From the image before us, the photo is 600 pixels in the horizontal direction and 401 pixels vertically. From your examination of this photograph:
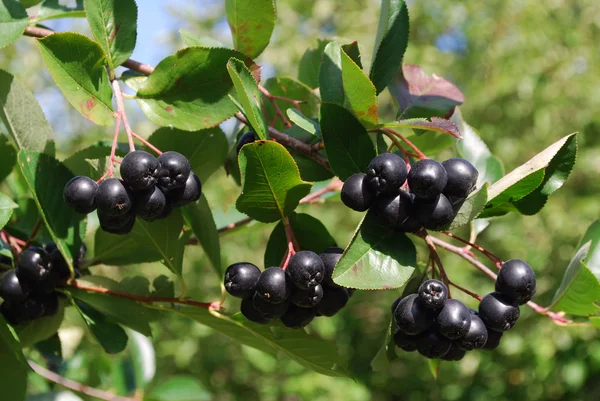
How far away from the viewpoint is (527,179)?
92 centimetres

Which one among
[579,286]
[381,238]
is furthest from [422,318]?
[579,286]

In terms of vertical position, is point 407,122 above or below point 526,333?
above

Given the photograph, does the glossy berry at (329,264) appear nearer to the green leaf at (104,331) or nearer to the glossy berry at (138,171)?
the glossy berry at (138,171)

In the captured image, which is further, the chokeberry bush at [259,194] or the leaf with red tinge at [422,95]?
the leaf with red tinge at [422,95]

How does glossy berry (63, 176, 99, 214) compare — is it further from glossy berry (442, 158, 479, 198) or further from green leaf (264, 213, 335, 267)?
glossy berry (442, 158, 479, 198)

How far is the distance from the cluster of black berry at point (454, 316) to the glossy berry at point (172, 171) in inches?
14.3

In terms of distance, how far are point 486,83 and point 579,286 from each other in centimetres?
460

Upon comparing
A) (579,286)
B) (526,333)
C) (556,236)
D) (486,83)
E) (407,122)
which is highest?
(407,122)

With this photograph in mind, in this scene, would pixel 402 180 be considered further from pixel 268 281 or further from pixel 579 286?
pixel 579 286

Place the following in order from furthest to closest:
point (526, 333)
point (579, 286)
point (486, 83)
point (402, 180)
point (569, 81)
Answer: point (486, 83) < point (569, 81) < point (526, 333) < point (579, 286) < point (402, 180)

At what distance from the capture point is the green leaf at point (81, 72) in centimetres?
88

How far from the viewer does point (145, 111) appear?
3.33 ft

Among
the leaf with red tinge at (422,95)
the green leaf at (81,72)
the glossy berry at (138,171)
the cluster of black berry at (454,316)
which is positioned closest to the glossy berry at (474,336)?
the cluster of black berry at (454,316)

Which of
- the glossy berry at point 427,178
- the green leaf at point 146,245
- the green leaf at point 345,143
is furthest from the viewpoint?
the green leaf at point 146,245
